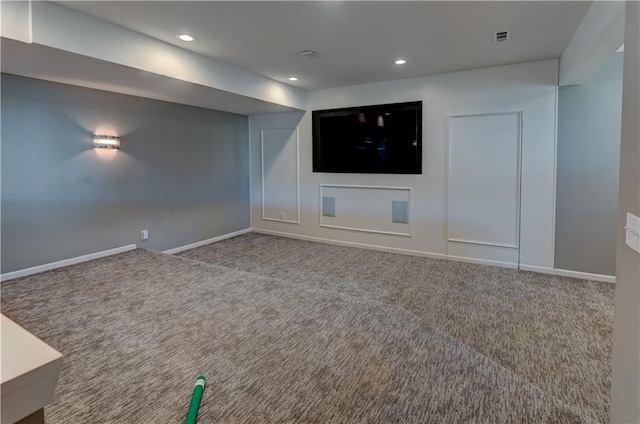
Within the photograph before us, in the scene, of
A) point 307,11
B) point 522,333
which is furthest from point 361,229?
point 307,11

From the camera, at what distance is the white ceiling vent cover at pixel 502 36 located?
3.27m

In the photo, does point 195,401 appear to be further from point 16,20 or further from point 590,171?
point 590,171

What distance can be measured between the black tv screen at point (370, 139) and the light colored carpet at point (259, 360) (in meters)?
2.65

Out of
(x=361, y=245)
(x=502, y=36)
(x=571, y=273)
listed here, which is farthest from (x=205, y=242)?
(x=571, y=273)

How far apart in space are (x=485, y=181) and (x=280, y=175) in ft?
11.0

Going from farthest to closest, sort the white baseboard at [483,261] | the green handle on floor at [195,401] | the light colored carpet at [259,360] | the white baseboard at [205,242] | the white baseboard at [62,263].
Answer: the white baseboard at [205,242] → the white baseboard at [483,261] → the white baseboard at [62,263] → the light colored carpet at [259,360] → the green handle on floor at [195,401]

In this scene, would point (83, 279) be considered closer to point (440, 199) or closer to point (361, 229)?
point (361, 229)

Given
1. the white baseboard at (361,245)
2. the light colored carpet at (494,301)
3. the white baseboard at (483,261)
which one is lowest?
the light colored carpet at (494,301)

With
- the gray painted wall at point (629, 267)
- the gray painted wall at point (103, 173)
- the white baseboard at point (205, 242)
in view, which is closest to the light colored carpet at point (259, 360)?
the gray painted wall at point (629, 267)

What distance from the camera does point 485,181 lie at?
4.56m

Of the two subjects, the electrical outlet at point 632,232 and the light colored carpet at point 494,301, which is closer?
the electrical outlet at point 632,232

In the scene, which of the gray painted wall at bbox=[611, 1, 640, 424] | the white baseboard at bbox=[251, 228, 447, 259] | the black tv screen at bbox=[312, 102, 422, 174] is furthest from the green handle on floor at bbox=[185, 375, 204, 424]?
the black tv screen at bbox=[312, 102, 422, 174]

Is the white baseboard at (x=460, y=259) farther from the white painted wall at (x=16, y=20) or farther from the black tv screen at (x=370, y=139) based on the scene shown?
the white painted wall at (x=16, y=20)

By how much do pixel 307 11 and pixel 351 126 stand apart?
275 cm
